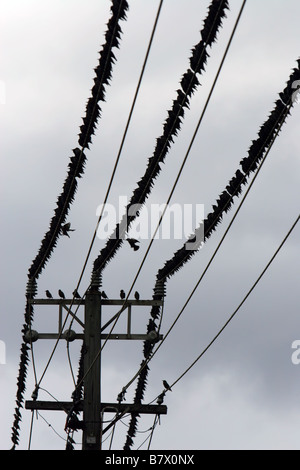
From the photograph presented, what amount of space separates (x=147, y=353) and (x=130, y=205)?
4325 millimetres

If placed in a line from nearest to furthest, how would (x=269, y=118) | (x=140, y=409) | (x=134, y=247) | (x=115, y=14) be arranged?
(x=115, y=14) < (x=269, y=118) < (x=134, y=247) < (x=140, y=409)

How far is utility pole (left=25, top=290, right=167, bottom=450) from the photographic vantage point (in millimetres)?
20469

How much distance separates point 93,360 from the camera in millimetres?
20469

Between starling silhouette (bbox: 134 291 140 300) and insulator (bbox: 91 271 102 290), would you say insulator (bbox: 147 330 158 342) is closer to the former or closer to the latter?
starling silhouette (bbox: 134 291 140 300)

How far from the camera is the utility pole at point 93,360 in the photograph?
20469 millimetres

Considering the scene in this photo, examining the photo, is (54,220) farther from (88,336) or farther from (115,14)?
(115,14)

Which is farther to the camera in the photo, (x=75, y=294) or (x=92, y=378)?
(x=75, y=294)

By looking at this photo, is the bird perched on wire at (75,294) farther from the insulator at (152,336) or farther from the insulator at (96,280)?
the insulator at (152,336)

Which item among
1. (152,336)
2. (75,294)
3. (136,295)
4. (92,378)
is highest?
(75,294)

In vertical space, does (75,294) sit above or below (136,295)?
above

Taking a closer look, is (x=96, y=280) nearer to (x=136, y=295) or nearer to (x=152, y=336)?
(x=136, y=295)

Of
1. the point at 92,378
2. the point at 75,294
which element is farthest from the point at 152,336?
the point at 75,294

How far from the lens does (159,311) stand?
70.5 ft

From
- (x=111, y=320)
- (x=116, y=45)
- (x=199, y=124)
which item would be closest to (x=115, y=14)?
(x=116, y=45)
